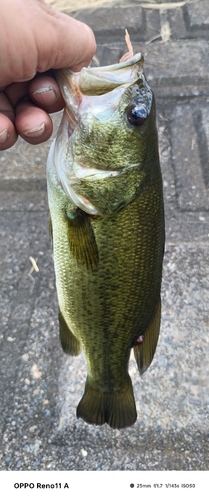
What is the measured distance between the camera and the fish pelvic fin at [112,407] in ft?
5.21

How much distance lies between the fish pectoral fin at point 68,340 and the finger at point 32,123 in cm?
56

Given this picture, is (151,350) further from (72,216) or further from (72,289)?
(72,216)

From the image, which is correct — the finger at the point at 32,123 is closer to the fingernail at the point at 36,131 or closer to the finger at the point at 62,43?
the fingernail at the point at 36,131

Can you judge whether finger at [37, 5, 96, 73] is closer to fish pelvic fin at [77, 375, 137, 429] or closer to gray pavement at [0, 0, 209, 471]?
fish pelvic fin at [77, 375, 137, 429]

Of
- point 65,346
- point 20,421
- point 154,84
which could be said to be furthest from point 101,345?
point 154,84

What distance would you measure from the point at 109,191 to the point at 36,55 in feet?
1.41

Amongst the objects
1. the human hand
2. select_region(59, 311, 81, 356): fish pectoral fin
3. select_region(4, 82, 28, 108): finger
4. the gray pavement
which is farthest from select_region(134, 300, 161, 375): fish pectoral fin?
select_region(4, 82, 28, 108): finger

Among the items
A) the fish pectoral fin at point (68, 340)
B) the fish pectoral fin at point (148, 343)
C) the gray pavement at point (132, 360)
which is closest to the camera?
the fish pectoral fin at point (148, 343)

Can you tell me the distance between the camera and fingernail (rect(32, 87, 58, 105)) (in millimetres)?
1389

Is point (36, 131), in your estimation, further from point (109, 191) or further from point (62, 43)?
point (109, 191)

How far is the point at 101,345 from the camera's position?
1503 millimetres

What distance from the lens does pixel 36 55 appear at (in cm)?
135

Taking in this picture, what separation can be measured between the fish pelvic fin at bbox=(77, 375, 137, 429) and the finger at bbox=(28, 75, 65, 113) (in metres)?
0.88

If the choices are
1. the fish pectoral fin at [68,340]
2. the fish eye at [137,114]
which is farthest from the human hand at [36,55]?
the fish pectoral fin at [68,340]
